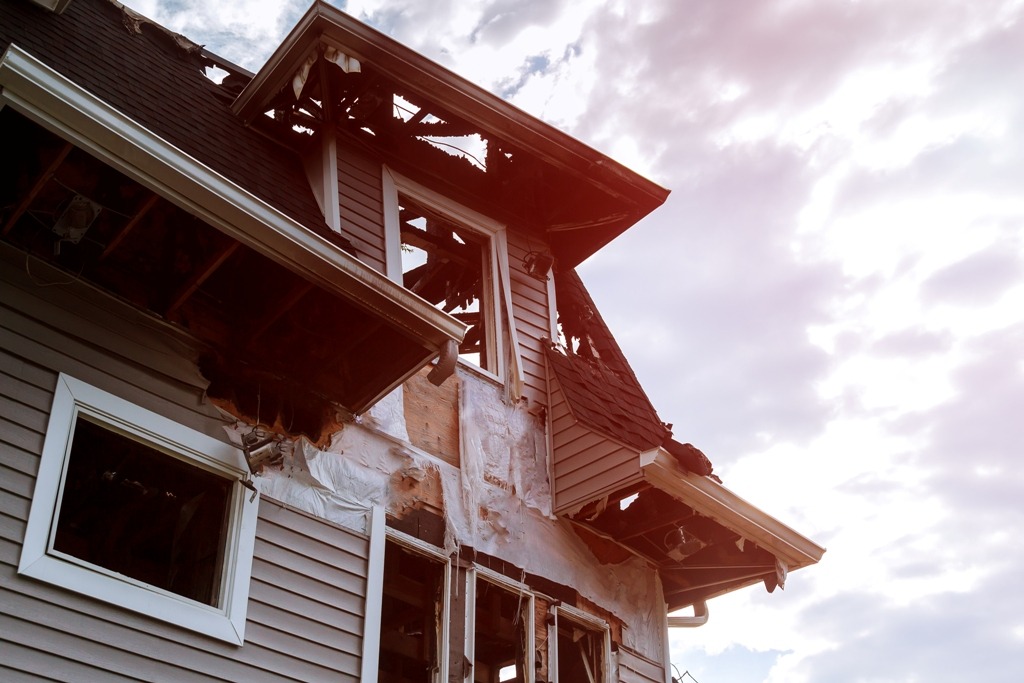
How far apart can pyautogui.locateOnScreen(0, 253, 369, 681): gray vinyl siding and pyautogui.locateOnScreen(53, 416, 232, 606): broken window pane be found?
0.28 m

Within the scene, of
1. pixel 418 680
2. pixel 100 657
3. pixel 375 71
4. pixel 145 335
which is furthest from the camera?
pixel 375 71

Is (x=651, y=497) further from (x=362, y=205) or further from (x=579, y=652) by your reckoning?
(x=362, y=205)

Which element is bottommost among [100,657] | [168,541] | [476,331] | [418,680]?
[100,657]

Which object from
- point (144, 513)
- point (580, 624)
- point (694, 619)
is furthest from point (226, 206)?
point (694, 619)

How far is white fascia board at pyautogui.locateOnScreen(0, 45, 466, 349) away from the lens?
6176mm

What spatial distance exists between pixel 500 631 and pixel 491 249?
11.8 ft

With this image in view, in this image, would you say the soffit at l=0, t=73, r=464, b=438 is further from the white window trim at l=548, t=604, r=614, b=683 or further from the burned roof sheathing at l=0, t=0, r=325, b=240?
the white window trim at l=548, t=604, r=614, b=683

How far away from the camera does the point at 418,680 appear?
30.2ft

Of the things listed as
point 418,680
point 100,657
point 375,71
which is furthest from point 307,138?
point 100,657

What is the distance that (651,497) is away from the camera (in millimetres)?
9867

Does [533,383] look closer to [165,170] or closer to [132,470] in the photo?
[132,470]

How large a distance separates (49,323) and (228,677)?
94.3 inches

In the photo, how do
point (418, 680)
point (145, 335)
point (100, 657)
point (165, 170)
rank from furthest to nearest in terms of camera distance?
point (418, 680) → point (145, 335) → point (165, 170) → point (100, 657)

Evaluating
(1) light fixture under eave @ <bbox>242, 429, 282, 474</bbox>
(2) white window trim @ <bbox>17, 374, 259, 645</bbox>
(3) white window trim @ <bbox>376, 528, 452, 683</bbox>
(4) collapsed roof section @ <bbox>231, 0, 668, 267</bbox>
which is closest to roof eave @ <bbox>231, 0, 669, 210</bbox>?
(4) collapsed roof section @ <bbox>231, 0, 668, 267</bbox>
